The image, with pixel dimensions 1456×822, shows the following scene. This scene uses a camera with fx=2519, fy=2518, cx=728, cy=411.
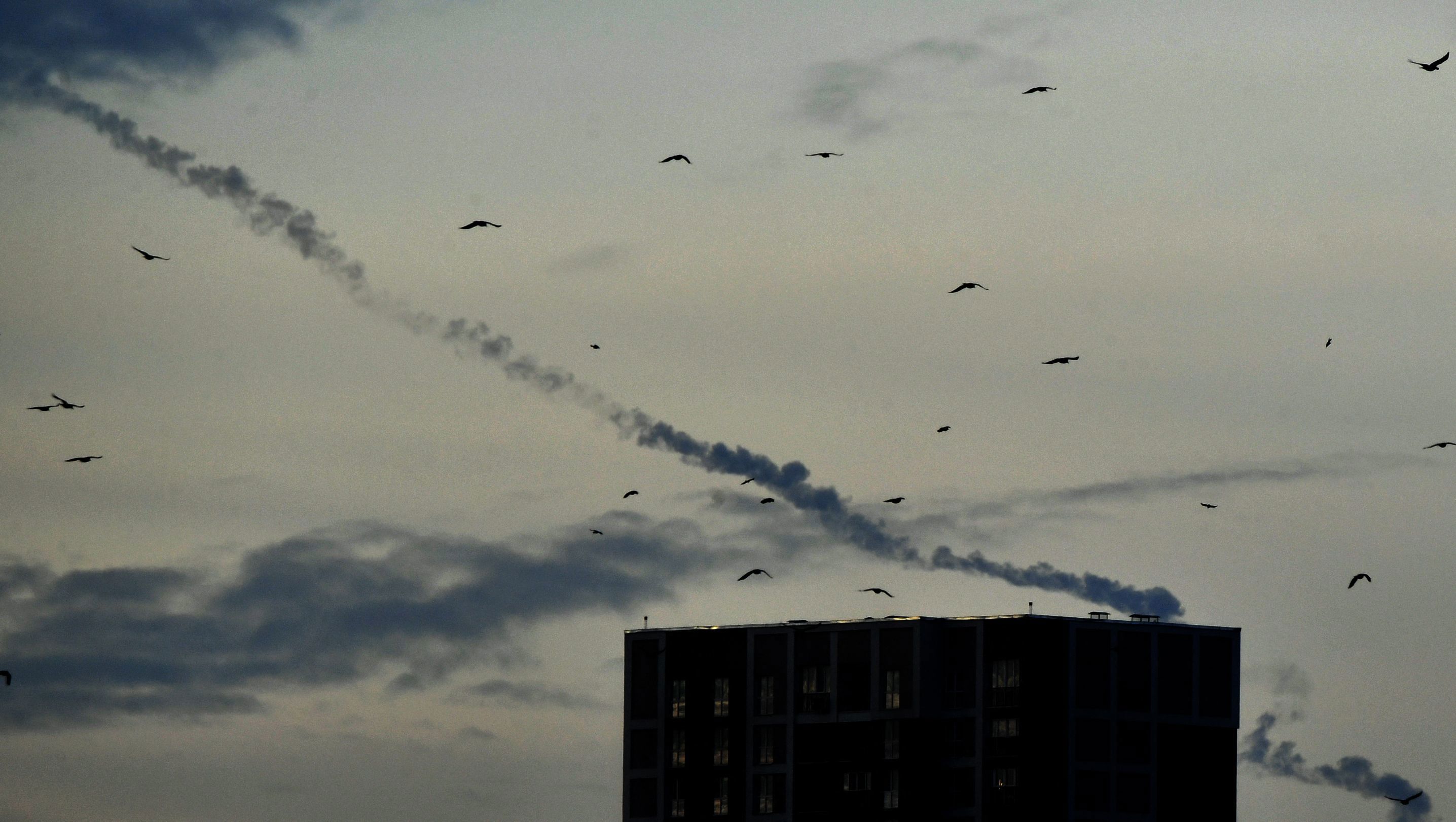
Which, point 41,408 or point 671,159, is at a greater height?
point 671,159

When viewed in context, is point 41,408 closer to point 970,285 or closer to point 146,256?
point 146,256

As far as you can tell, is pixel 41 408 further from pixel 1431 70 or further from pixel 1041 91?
pixel 1431 70

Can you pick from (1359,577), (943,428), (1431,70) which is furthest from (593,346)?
(1431,70)

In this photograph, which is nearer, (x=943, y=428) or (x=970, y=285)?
(x=970, y=285)

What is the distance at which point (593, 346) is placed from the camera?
598 ft

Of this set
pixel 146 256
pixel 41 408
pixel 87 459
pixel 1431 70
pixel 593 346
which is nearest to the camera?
pixel 1431 70

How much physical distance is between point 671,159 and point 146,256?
3189cm

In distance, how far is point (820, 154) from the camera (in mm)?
157625

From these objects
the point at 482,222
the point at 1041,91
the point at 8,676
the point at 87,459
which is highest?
the point at 1041,91

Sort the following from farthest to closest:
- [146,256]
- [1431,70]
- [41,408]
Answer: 1. [41,408]
2. [146,256]
3. [1431,70]

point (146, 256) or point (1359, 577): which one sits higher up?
point (146, 256)

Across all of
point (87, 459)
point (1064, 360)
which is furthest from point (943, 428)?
point (87, 459)

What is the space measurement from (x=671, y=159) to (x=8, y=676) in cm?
5148

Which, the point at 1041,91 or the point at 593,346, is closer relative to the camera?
the point at 1041,91
